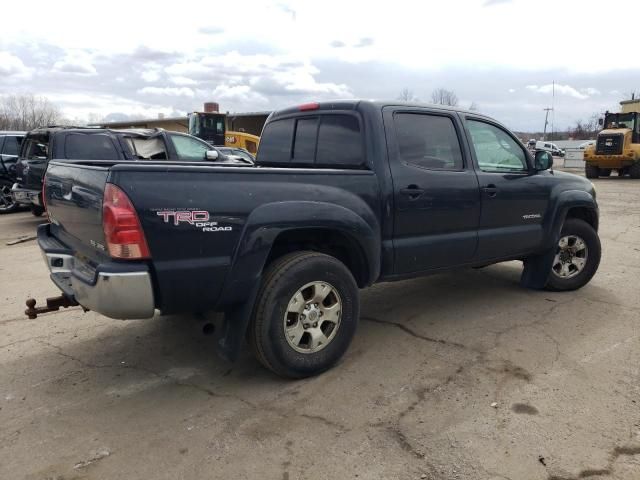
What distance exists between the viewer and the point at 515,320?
4695mm

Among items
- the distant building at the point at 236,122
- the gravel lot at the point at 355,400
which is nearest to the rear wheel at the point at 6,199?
the gravel lot at the point at 355,400

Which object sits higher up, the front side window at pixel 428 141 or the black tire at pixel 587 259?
the front side window at pixel 428 141

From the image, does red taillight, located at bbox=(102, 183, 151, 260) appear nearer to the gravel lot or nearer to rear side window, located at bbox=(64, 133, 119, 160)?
the gravel lot

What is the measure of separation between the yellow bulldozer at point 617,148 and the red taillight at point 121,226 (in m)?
23.8

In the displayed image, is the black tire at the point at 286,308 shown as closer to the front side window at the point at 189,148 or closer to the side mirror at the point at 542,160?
the side mirror at the point at 542,160

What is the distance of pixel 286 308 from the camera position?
132 inches

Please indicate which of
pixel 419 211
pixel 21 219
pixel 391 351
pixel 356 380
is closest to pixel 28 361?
pixel 356 380

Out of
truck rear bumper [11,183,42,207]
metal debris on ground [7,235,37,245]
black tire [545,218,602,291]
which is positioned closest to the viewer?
black tire [545,218,602,291]

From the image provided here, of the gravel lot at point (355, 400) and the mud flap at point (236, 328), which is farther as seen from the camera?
the mud flap at point (236, 328)

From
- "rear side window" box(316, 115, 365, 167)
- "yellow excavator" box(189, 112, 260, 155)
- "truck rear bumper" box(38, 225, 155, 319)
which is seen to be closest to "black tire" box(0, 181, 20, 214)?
"rear side window" box(316, 115, 365, 167)

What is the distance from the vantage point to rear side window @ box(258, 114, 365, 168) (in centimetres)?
403

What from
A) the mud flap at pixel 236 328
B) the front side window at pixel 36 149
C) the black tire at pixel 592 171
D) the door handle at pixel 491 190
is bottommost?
the mud flap at pixel 236 328

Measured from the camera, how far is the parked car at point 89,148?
916 cm

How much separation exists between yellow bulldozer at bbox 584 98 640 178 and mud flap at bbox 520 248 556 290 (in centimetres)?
1977
